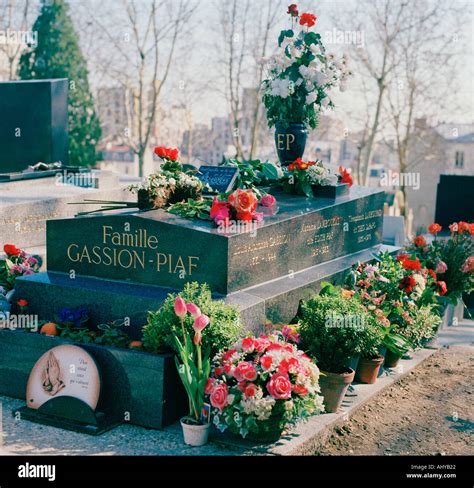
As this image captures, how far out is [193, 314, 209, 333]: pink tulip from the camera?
5598 millimetres

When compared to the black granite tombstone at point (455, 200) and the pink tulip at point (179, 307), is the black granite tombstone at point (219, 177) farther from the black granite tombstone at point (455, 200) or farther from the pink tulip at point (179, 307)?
the black granite tombstone at point (455, 200)

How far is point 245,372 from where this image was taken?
5.46 m

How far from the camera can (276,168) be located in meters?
9.89

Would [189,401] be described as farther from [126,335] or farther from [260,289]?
[260,289]

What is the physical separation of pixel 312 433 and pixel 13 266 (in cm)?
381

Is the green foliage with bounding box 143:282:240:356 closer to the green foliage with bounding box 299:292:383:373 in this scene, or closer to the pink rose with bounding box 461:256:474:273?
the green foliage with bounding box 299:292:383:373

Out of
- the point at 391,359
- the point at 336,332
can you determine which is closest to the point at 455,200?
the point at 391,359

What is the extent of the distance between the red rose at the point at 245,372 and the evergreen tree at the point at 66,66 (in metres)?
25.3

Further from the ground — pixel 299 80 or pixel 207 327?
pixel 299 80

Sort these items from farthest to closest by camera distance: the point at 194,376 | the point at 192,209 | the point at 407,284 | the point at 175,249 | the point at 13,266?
the point at 13,266 → the point at 407,284 → the point at 192,209 → the point at 175,249 → the point at 194,376

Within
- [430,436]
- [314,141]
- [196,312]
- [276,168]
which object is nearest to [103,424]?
[196,312]

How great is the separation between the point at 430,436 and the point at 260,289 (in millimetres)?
2054

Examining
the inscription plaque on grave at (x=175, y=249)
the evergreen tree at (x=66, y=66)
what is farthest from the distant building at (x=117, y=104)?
the inscription plaque on grave at (x=175, y=249)

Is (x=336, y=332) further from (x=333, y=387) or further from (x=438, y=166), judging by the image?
(x=438, y=166)
